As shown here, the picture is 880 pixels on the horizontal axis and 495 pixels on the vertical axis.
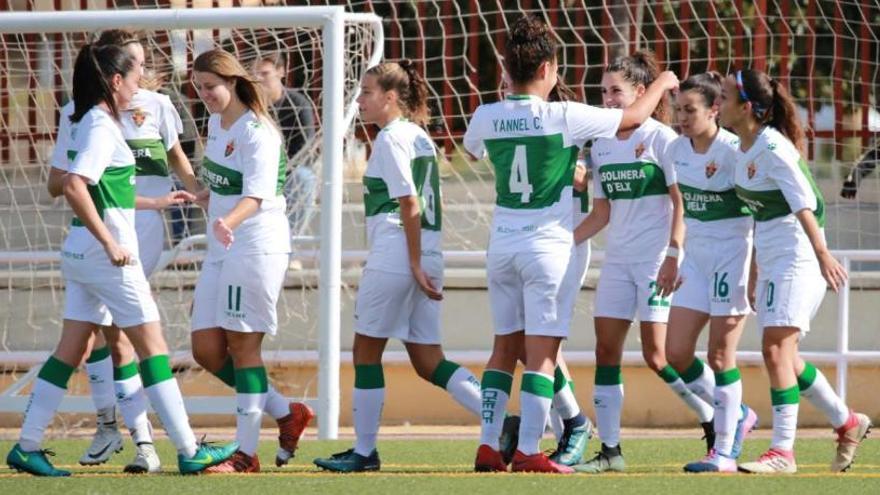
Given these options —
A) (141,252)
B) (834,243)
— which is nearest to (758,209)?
(141,252)

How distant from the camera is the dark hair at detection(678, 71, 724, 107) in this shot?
842 cm

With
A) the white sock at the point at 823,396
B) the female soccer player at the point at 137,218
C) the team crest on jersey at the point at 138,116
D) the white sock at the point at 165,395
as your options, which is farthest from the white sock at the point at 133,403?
the white sock at the point at 823,396

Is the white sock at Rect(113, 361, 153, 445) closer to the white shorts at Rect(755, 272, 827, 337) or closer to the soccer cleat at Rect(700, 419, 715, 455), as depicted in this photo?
the soccer cleat at Rect(700, 419, 715, 455)

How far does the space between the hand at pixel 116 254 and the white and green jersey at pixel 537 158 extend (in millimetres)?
1578

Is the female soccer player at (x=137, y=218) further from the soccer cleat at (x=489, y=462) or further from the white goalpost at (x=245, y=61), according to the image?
the soccer cleat at (x=489, y=462)

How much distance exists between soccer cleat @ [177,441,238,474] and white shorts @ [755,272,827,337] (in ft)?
7.98

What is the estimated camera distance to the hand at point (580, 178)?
8.55 m

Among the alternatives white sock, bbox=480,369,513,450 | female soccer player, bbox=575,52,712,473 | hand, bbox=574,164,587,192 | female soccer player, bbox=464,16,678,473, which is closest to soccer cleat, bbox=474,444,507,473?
white sock, bbox=480,369,513,450

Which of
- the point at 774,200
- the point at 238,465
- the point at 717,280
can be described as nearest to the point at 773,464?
the point at 717,280

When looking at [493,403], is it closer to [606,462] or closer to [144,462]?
[606,462]

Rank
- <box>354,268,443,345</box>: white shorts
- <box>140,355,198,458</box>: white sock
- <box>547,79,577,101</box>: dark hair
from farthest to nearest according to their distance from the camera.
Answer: <box>547,79,577,101</box>: dark hair < <box>354,268,443,345</box>: white shorts < <box>140,355,198,458</box>: white sock

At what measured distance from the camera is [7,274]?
11.6 meters

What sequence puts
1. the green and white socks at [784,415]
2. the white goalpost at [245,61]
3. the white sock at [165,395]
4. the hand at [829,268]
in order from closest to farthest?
the hand at [829,268] → the white sock at [165,395] → the green and white socks at [784,415] → the white goalpost at [245,61]

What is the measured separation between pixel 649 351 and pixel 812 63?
15.3ft
